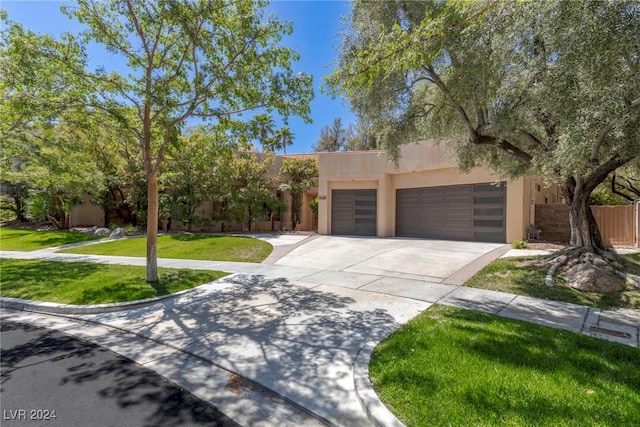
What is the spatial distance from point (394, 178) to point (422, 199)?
74.2 inches

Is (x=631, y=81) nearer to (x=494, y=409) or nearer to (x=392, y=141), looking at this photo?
(x=494, y=409)

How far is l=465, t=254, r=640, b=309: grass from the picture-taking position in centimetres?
598

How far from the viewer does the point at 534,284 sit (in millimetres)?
7012

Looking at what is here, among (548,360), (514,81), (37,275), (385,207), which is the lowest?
(37,275)

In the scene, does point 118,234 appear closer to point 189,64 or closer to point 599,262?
point 189,64

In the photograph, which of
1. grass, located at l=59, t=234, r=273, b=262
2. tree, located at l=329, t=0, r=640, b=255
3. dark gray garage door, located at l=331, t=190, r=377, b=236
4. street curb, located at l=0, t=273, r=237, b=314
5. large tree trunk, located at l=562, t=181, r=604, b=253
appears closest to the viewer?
tree, located at l=329, t=0, r=640, b=255

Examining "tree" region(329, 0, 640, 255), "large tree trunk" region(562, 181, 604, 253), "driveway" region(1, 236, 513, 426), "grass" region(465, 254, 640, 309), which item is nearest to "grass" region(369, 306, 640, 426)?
"driveway" region(1, 236, 513, 426)

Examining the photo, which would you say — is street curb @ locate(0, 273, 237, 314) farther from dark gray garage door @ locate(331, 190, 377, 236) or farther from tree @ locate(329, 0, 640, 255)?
dark gray garage door @ locate(331, 190, 377, 236)

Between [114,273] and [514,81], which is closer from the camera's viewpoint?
[514,81]

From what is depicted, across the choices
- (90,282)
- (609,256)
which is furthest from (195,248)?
(609,256)

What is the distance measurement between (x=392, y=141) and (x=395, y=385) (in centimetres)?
818

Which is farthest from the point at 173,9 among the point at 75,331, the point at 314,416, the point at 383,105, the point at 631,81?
the point at 631,81

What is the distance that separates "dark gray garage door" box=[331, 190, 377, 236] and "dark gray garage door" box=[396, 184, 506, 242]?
1.42m

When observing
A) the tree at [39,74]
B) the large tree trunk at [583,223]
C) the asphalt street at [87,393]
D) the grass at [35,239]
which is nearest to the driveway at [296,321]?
the asphalt street at [87,393]
